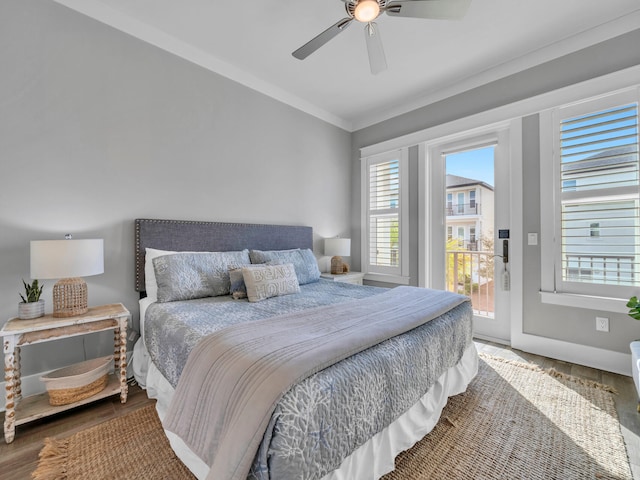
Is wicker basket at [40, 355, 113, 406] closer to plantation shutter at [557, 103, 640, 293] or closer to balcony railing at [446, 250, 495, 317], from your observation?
balcony railing at [446, 250, 495, 317]

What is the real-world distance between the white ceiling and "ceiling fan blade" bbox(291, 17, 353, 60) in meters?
0.42

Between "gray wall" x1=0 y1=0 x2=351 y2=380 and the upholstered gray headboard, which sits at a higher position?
"gray wall" x1=0 y1=0 x2=351 y2=380

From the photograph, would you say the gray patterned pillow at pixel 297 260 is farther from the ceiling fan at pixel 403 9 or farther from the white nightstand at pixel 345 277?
the ceiling fan at pixel 403 9

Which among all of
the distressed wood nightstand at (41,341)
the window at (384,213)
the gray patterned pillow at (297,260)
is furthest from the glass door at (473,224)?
the distressed wood nightstand at (41,341)

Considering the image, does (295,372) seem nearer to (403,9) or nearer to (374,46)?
(403,9)

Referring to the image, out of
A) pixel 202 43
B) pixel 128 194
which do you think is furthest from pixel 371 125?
pixel 128 194

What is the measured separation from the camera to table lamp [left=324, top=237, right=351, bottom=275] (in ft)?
12.2

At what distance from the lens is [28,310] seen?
1.76 m

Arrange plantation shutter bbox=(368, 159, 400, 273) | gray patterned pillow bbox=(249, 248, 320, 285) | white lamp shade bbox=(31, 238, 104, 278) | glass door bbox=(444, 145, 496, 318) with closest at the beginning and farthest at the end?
white lamp shade bbox=(31, 238, 104, 278)
gray patterned pillow bbox=(249, 248, 320, 285)
glass door bbox=(444, 145, 496, 318)
plantation shutter bbox=(368, 159, 400, 273)

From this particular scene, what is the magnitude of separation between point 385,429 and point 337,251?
2.55 metres

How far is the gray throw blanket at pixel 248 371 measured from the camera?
881 millimetres

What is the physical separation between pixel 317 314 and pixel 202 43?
2663 mm

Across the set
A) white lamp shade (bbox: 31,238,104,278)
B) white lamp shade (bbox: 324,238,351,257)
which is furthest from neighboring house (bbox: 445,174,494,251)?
white lamp shade (bbox: 31,238,104,278)

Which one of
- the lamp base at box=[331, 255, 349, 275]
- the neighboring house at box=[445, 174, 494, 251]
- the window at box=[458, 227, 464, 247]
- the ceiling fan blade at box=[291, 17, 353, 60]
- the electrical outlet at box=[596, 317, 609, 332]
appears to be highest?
the ceiling fan blade at box=[291, 17, 353, 60]
